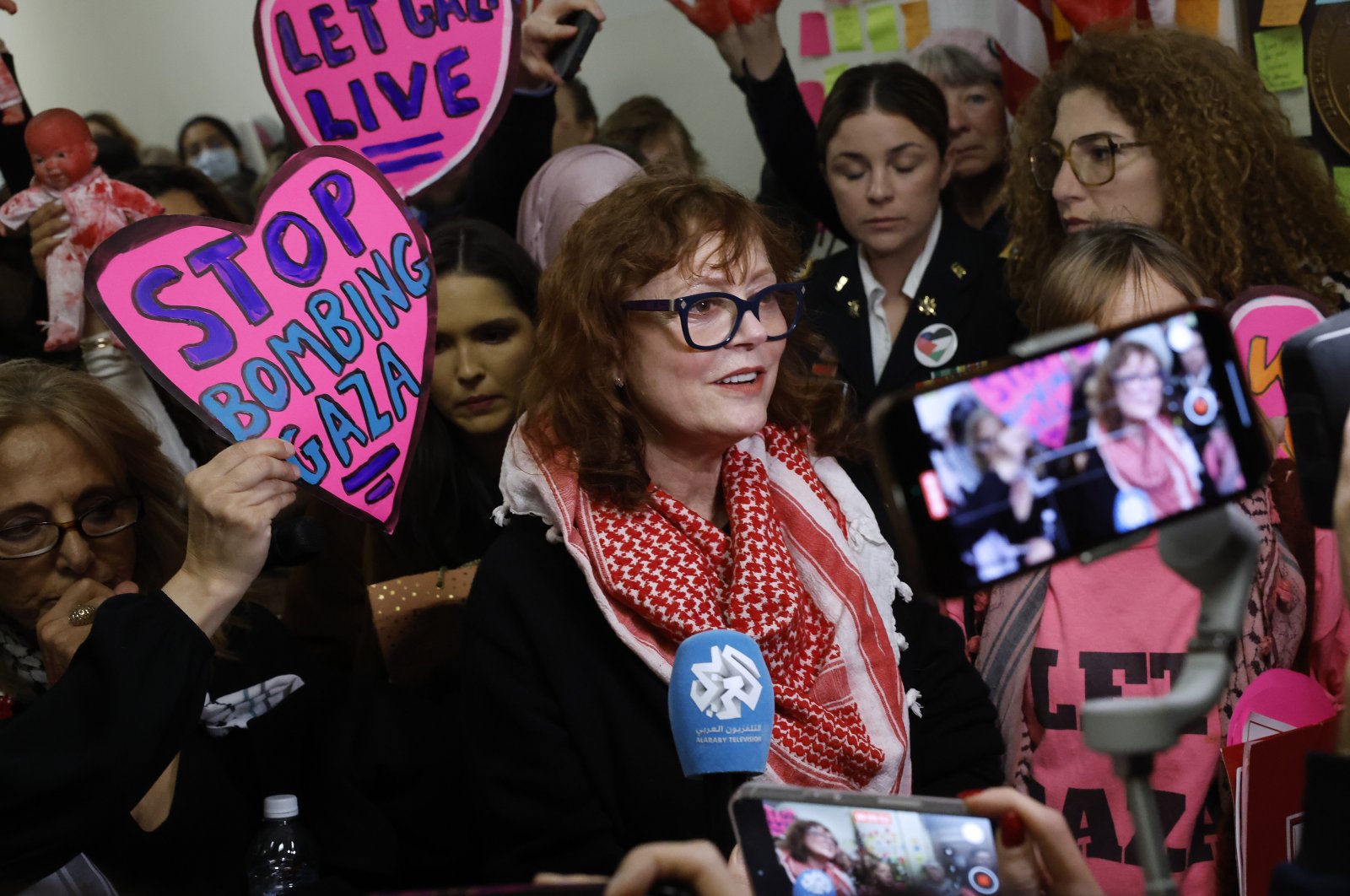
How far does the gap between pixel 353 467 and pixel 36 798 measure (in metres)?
0.63

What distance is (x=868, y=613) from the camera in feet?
6.51

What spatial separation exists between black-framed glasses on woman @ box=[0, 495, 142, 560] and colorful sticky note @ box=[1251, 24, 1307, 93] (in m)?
2.55

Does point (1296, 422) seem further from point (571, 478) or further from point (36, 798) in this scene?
point (36, 798)

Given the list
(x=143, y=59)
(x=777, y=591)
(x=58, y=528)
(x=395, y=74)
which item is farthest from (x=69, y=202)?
(x=143, y=59)

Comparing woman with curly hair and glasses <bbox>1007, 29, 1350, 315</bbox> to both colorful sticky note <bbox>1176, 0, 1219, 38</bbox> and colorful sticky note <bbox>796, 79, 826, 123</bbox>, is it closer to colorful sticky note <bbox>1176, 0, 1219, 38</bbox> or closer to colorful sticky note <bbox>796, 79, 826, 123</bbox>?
colorful sticky note <bbox>1176, 0, 1219, 38</bbox>

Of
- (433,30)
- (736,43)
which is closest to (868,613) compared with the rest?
(433,30)

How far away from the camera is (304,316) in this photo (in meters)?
1.95

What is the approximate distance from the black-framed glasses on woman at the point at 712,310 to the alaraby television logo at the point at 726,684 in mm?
558

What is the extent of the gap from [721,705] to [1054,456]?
1.70 ft

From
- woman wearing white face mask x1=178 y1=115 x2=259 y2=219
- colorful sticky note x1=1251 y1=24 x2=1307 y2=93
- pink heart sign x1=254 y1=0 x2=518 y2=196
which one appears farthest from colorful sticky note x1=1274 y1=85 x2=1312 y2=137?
woman wearing white face mask x1=178 y1=115 x2=259 y2=219

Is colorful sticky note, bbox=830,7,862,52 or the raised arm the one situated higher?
colorful sticky note, bbox=830,7,862,52

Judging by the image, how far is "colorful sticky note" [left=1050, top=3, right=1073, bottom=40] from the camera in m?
3.45

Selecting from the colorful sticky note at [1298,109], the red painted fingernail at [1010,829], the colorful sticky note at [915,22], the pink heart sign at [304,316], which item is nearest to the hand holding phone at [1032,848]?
the red painted fingernail at [1010,829]

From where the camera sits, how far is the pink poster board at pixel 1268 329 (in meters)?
2.18
